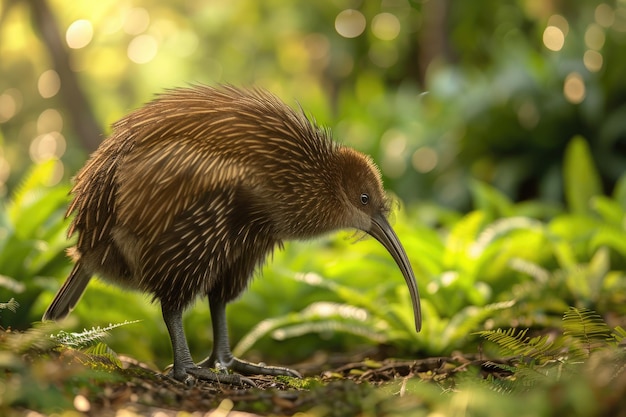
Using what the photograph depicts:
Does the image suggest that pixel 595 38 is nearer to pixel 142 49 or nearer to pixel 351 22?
pixel 351 22

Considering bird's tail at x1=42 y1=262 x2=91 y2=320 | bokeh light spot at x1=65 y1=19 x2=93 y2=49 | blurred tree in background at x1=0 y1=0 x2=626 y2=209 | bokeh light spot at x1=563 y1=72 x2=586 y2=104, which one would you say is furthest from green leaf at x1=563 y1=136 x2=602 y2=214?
bokeh light spot at x1=65 y1=19 x2=93 y2=49

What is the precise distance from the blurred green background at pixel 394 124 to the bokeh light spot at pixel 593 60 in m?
0.03

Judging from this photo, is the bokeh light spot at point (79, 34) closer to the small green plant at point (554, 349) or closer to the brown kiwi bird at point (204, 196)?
the brown kiwi bird at point (204, 196)

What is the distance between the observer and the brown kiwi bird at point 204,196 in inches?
164

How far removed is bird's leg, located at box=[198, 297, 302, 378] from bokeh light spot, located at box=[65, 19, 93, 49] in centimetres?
1199

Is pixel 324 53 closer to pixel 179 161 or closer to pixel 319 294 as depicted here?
pixel 319 294

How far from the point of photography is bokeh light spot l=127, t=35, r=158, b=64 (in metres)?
18.6

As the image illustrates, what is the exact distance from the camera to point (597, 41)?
1186cm

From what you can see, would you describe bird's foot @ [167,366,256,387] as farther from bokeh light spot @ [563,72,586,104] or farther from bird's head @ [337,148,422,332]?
bokeh light spot @ [563,72,586,104]

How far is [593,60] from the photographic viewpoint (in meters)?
11.3

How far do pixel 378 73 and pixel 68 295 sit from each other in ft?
53.2

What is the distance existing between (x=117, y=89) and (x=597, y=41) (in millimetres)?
11271

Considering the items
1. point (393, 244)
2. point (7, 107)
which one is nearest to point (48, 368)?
point (393, 244)

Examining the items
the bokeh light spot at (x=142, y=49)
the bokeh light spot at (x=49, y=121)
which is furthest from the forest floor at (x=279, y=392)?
the bokeh light spot at (x=142, y=49)
